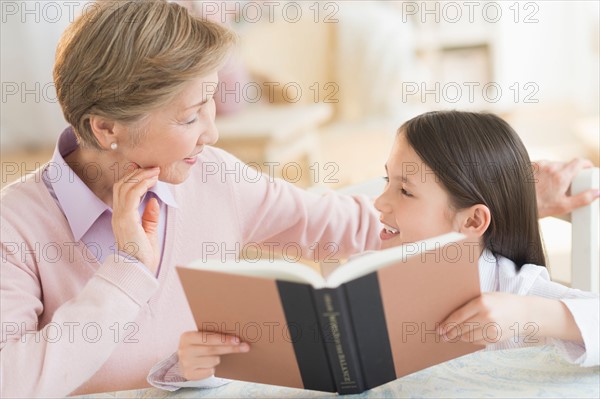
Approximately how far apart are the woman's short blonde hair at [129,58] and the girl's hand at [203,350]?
0.42m

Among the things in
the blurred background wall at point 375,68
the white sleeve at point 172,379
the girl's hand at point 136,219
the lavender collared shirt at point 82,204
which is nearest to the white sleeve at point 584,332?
the white sleeve at point 172,379

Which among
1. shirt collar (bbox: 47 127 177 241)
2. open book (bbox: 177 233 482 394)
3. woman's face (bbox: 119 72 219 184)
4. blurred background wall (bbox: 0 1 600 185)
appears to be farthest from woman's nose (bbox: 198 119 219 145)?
blurred background wall (bbox: 0 1 600 185)

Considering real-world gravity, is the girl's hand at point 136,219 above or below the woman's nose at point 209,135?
below

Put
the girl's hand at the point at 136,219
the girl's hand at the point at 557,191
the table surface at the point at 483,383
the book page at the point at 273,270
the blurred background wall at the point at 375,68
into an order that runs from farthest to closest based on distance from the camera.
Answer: the blurred background wall at the point at 375,68 → the girl's hand at the point at 557,191 → the girl's hand at the point at 136,219 → the table surface at the point at 483,383 → the book page at the point at 273,270

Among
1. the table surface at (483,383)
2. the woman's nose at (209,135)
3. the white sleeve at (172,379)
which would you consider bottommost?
the table surface at (483,383)

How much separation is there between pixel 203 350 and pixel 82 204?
414mm

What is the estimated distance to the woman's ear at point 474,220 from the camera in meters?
1.37

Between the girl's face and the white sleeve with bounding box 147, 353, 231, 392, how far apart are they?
42cm

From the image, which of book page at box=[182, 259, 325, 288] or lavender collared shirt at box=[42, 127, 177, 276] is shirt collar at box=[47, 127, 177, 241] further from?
book page at box=[182, 259, 325, 288]

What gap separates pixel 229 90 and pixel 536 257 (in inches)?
88.6

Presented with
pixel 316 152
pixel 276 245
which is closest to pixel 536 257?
pixel 276 245

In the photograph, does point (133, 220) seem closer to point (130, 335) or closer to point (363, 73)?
point (130, 335)

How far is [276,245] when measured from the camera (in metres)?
1.75

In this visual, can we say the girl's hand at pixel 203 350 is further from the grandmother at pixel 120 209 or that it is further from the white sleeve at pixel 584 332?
the white sleeve at pixel 584 332
